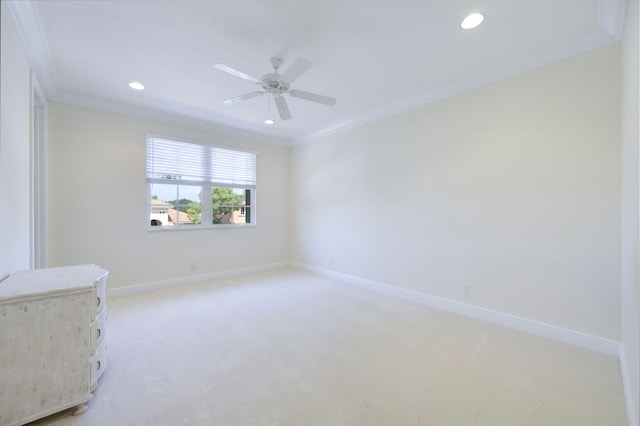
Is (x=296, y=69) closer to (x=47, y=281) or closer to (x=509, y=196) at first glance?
(x=47, y=281)

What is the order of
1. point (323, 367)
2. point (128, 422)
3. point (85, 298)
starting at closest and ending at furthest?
point (128, 422) < point (85, 298) < point (323, 367)

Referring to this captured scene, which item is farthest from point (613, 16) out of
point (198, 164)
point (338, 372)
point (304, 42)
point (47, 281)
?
point (198, 164)

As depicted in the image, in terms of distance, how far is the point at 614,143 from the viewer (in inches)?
87.6

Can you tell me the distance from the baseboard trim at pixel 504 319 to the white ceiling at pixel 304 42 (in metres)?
2.54

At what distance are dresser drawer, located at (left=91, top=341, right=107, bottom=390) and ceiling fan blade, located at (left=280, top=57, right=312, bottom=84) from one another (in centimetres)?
250

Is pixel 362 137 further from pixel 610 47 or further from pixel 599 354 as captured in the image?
pixel 599 354

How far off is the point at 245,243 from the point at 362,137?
286 cm

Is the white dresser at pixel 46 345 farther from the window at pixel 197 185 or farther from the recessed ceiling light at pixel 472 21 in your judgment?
the recessed ceiling light at pixel 472 21

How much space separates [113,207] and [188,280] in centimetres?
152

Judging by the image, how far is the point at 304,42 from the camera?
2328mm

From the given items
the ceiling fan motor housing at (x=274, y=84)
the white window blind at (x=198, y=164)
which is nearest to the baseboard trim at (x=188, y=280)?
the white window blind at (x=198, y=164)

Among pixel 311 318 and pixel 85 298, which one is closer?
pixel 85 298

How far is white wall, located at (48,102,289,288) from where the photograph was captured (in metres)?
3.31

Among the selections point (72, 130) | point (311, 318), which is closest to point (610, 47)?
point (311, 318)
